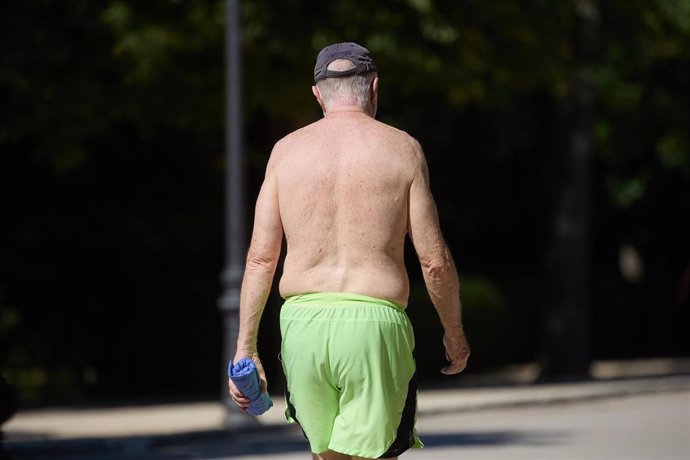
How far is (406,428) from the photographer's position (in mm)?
4832

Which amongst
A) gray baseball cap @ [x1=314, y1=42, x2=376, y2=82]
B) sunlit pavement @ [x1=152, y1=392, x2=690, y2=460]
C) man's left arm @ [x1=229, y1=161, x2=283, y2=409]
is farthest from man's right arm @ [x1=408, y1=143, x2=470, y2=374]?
sunlit pavement @ [x1=152, y1=392, x2=690, y2=460]

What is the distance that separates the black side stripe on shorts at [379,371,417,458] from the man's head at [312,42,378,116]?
2.63 feet

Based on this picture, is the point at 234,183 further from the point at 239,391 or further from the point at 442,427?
the point at 239,391

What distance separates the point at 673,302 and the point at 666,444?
71.3 feet

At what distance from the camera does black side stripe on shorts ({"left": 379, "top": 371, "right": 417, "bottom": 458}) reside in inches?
188

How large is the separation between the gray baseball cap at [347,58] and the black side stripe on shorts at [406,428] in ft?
2.85

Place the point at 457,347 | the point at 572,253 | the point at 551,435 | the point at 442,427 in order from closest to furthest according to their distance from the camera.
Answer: the point at 457,347, the point at 551,435, the point at 442,427, the point at 572,253

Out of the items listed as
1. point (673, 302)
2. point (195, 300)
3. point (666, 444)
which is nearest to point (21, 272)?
point (195, 300)

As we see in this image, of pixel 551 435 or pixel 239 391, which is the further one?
pixel 551 435

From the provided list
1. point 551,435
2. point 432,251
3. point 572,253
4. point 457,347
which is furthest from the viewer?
point 572,253

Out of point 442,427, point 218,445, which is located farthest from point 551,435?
point 218,445

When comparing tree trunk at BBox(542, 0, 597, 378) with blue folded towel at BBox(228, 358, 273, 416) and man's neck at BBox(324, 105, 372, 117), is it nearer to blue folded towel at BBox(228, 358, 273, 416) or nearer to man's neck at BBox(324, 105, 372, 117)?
man's neck at BBox(324, 105, 372, 117)

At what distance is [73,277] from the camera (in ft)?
75.8

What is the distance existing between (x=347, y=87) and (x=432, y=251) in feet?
1.72
